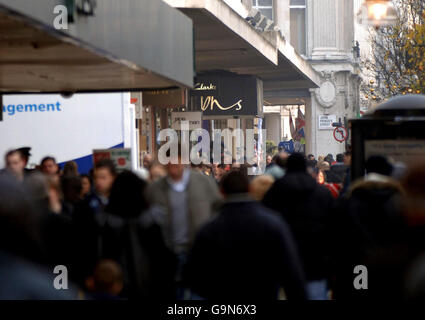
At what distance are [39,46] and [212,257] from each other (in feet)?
14.2

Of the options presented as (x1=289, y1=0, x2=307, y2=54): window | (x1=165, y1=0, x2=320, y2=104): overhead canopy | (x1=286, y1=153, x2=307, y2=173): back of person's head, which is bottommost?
(x1=286, y1=153, x2=307, y2=173): back of person's head

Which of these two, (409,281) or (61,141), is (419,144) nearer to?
(61,141)

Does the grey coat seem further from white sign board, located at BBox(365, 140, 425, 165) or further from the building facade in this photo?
the building facade

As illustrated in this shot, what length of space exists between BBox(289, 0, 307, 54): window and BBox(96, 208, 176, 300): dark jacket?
50.4 meters

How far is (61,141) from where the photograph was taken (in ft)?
52.6

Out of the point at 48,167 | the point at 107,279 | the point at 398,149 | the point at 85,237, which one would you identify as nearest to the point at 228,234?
the point at 107,279

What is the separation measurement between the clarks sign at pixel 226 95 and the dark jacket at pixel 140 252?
2013 cm

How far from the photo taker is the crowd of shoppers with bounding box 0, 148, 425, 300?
489 cm

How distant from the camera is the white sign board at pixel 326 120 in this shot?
53.4 meters

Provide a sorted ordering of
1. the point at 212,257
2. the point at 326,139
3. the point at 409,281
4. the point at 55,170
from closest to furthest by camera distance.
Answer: the point at 409,281, the point at 212,257, the point at 55,170, the point at 326,139

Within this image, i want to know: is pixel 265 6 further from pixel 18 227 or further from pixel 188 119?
pixel 18 227

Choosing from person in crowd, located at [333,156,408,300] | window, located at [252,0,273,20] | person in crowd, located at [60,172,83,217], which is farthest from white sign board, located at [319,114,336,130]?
person in crowd, located at [333,156,408,300]

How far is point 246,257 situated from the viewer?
648 centimetres
